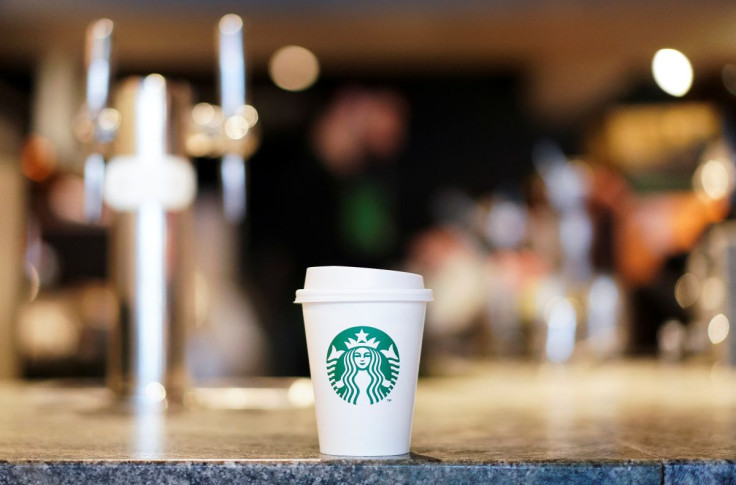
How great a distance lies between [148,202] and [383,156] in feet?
10.7

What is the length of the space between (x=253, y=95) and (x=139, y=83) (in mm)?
3285

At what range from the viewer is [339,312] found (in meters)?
0.69

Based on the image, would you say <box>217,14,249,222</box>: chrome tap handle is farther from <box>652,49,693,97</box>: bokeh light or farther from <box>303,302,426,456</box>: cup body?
<box>652,49,693,97</box>: bokeh light

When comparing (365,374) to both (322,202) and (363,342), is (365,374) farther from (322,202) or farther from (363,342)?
(322,202)

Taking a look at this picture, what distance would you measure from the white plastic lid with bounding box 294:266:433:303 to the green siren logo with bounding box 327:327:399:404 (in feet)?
0.09

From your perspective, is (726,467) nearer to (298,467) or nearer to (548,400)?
(298,467)

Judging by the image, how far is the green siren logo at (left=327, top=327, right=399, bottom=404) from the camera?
0.68m

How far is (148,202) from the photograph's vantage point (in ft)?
3.79

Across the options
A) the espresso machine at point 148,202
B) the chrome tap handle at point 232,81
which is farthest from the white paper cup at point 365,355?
the chrome tap handle at point 232,81

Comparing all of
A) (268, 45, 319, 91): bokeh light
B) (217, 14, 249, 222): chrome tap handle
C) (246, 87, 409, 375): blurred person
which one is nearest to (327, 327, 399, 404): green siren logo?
(217, 14, 249, 222): chrome tap handle

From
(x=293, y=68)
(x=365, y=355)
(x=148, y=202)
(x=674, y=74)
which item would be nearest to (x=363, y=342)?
(x=365, y=355)

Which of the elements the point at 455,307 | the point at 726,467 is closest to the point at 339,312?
the point at 726,467

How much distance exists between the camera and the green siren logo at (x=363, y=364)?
68 centimetres

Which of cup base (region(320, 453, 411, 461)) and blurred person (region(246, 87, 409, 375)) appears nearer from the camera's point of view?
cup base (region(320, 453, 411, 461))
